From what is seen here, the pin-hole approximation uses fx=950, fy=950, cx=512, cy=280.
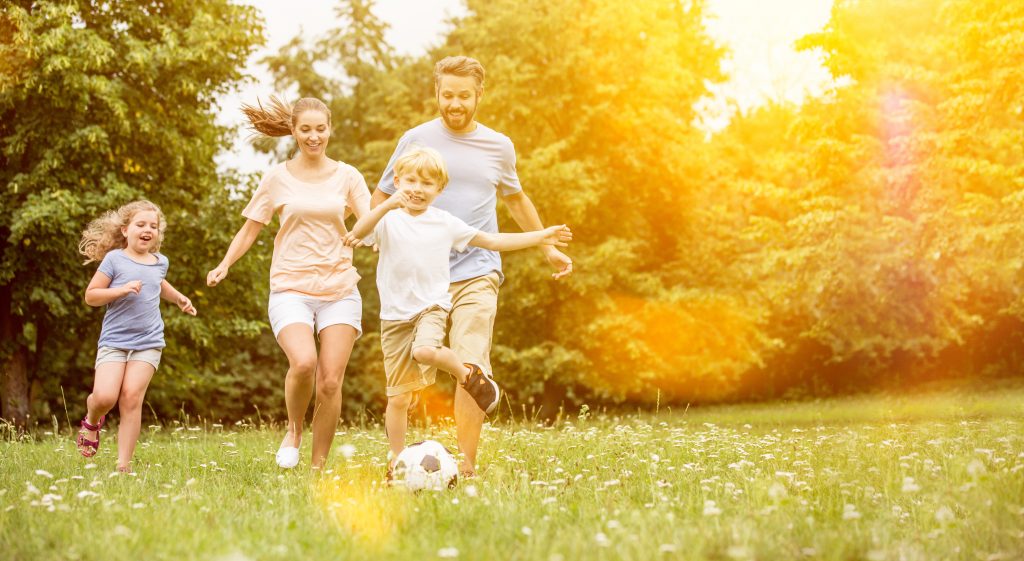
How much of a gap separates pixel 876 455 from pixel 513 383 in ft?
50.1

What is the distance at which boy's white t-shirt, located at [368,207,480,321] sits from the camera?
565 centimetres

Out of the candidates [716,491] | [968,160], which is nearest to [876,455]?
[716,491]

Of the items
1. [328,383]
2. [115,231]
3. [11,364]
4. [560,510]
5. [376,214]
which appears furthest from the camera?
[11,364]

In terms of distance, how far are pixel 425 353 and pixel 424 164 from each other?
1.11m

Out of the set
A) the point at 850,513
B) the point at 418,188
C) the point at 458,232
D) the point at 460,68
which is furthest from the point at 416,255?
the point at 850,513

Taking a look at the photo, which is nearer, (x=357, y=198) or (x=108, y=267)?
(x=357, y=198)

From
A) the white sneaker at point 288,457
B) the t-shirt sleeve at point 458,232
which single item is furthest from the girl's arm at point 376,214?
the white sneaker at point 288,457

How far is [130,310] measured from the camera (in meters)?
6.54

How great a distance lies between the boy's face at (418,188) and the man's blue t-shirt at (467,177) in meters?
0.36

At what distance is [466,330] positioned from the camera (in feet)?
19.1

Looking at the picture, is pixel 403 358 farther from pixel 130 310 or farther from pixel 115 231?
pixel 115 231

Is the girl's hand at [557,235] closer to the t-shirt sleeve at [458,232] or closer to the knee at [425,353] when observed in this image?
the t-shirt sleeve at [458,232]

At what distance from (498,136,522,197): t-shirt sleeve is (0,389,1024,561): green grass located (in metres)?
1.84

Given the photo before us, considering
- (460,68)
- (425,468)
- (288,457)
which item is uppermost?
(460,68)
